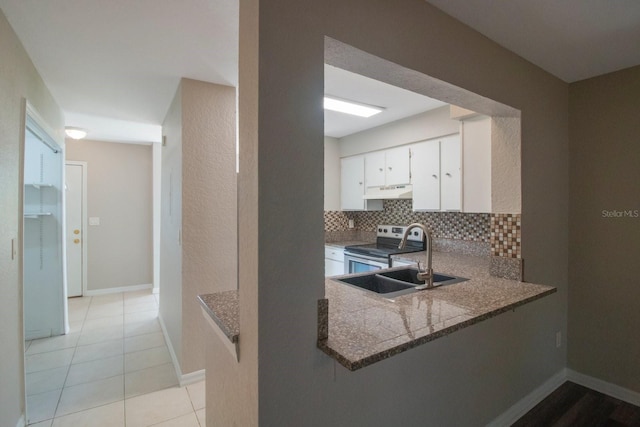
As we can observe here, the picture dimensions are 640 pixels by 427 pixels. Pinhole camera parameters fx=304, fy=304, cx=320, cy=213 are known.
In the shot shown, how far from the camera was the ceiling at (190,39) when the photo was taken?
150 centimetres

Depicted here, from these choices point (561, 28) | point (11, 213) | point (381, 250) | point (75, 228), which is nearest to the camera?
point (561, 28)

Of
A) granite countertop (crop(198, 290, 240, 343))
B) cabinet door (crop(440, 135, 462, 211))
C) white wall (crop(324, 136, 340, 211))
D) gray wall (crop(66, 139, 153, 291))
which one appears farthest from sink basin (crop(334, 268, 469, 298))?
gray wall (crop(66, 139, 153, 291))

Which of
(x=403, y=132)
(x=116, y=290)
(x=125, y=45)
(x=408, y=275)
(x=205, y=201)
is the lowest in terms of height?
(x=116, y=290)

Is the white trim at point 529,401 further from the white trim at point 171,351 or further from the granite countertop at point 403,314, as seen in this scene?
the white trim at point 171,351

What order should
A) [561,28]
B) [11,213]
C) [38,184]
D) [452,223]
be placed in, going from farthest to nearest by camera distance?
[452,223]
[38,184]
[11,213]
[561,28]

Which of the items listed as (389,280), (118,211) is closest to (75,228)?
(118,211)

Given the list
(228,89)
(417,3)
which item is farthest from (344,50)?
(228,89)

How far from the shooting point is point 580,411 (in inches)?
81.9

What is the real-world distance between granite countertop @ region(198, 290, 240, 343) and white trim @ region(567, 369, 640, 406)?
2.73 m

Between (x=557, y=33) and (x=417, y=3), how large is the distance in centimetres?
95

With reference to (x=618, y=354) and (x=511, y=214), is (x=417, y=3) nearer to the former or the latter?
(x=511, y=214)

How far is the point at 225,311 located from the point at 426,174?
2.54 meters

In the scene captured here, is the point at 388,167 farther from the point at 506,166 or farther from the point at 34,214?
the point at 34,214

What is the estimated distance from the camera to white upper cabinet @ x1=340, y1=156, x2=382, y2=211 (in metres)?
4.06
